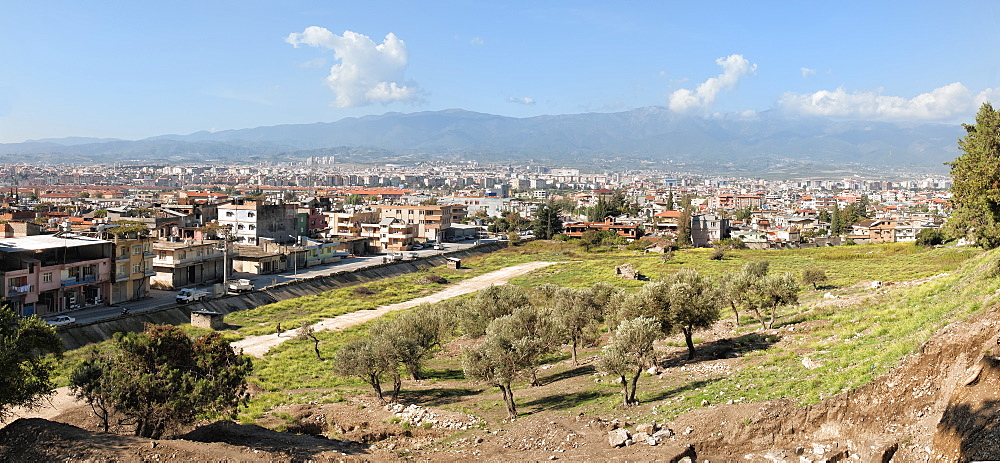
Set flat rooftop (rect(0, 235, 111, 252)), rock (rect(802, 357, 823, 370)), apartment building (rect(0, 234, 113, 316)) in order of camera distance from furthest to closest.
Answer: flat rooftop (rect(0, 235, 111, 252)), apartment building (rect(0, 234, 113, 316)), rock (rect(802, 357, 823, 370))

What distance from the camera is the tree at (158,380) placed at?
59.7ft

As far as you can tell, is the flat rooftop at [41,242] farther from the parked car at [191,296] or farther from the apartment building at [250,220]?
the apartment building at [250,220]

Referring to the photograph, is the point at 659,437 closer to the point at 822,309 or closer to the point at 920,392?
the point at 920,392

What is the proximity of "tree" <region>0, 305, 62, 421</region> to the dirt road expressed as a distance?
50.0ft

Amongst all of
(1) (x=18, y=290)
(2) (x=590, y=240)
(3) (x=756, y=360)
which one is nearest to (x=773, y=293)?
(3) (x=756, y=360)

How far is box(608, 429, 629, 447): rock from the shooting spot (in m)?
17.1

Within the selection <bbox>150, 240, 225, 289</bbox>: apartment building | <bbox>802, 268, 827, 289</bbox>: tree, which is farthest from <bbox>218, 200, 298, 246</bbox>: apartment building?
<bbox>802, 268, 827, 289</bbox>: tree

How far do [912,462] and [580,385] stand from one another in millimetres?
12744

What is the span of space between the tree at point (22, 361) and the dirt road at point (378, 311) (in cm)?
1525

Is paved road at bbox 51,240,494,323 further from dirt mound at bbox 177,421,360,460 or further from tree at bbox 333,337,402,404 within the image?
dirt mound at bbox 177,421,360,460

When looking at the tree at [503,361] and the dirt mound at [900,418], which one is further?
the tree at [503,361]

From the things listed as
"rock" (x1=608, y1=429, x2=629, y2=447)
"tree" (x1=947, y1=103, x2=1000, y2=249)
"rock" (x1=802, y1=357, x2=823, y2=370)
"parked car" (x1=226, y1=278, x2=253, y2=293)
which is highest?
"tree" (x1=947, y1=103, x2=1000, y2=249)

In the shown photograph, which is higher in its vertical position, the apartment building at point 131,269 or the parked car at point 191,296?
the apartment building at point 131,269

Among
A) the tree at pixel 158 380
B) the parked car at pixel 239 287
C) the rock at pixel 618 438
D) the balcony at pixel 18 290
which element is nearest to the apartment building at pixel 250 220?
the parked car at pixel 239 287
